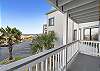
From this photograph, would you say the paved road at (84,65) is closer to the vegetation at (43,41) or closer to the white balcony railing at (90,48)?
the white balcony railing at (90,48)

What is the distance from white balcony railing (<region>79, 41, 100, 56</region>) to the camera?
7.76 meters

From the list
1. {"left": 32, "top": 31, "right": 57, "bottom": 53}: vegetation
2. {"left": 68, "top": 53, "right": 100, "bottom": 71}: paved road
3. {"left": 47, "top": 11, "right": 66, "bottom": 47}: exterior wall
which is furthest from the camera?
{"left": 47, "top": 11, "right": 66, "bottom": 47}: exterior wall

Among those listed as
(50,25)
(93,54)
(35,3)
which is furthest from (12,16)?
(93,54)

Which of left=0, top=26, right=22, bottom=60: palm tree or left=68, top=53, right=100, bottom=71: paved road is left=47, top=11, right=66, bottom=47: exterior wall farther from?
left=68, top=53, right=100, bottom=71: paved road

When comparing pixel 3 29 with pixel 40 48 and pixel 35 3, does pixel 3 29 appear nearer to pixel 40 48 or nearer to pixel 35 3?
pixel 40 48

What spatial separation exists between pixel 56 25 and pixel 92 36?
697 centimetres

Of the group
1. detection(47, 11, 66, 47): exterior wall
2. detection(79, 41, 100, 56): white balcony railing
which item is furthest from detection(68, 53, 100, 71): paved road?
detection(47, 11, 66, 47): exterior wall

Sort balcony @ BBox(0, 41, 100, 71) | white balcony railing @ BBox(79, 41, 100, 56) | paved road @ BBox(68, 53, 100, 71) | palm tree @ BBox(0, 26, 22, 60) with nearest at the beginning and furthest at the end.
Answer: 1. balcony @ BBox(0, 41, 100, 71)
2. paved road @ BBox(68, 53, 100, 71)
3. white balcony railing @ BBox(79, 41, 100, 56)
4. palm tree @ BBox(0, 26, 22, 60)

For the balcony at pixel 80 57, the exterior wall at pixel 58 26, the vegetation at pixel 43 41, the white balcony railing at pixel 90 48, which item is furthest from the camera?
the exterior wall at pixel 58 26

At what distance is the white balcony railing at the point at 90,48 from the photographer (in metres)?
7.76

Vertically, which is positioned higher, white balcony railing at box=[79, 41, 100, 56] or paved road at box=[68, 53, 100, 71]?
white balcony railing at box=[79, 41, 100, 56]

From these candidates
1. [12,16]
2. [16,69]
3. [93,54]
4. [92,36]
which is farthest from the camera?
[12,16]

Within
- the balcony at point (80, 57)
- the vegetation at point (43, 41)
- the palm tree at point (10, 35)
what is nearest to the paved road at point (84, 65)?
the balcony at point (80, 57)

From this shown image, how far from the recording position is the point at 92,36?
13000 mm
